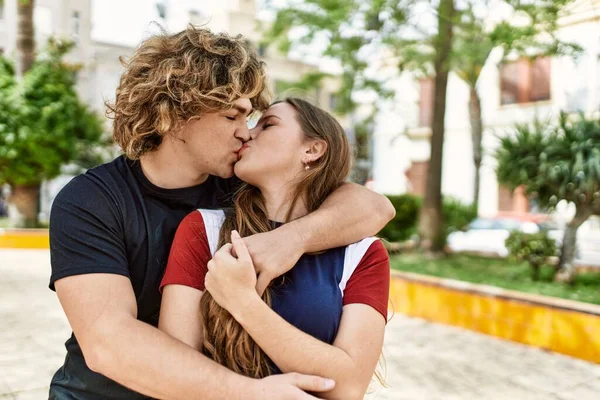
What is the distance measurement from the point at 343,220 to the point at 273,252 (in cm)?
29

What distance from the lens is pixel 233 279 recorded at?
158 cm

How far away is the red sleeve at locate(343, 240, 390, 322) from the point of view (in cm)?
171

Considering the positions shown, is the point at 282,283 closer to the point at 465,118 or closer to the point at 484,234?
the point at 484,234

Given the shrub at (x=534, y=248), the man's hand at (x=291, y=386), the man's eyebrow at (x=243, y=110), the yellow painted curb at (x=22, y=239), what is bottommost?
the yellow painted curb at (x=22, y=239)

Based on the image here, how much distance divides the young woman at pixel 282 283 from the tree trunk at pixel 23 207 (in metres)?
13.1

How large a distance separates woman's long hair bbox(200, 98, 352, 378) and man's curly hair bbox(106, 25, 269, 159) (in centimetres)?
23

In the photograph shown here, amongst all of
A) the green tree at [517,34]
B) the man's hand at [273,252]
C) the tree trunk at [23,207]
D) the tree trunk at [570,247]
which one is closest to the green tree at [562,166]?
the tree trunk at [570,247]

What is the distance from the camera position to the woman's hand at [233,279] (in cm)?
157

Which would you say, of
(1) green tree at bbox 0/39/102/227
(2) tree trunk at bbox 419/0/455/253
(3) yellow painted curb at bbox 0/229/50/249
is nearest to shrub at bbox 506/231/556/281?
(2) tree trunk at bbox 419/0/455/253

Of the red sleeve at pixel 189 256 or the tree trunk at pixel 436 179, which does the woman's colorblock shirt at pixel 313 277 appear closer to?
the red sleeve at pixel 189 256

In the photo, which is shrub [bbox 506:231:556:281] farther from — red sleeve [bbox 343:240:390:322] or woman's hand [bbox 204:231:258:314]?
woman's hand [bbox 204:231:258:314]

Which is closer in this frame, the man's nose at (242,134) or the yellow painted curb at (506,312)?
the man's nose at (242,134)

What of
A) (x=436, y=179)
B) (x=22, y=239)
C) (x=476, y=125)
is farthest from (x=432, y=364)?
(x=476, y=125)

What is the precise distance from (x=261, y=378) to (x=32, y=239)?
39.7 ft
